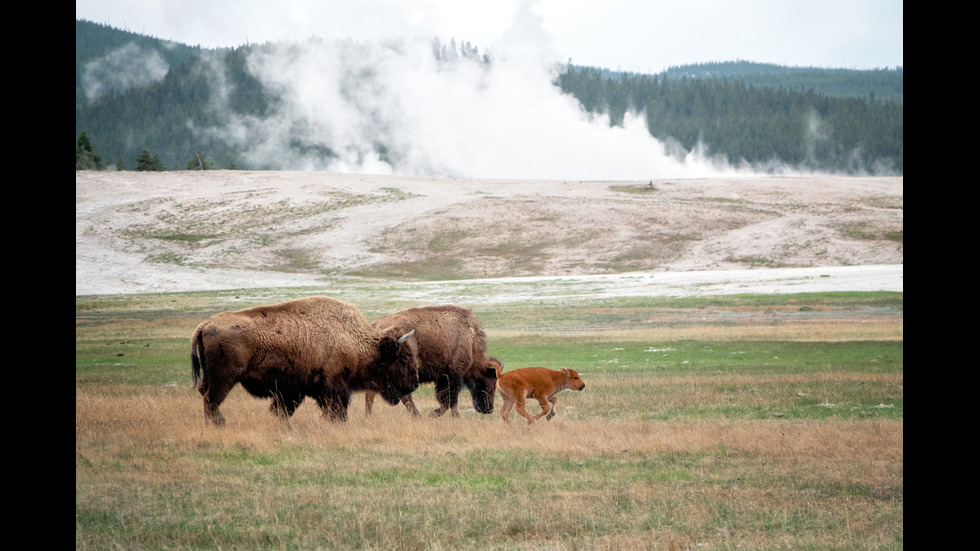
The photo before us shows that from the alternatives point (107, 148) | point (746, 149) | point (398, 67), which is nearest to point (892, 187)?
point (746, 149)

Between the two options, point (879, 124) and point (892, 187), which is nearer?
point (892, 187)

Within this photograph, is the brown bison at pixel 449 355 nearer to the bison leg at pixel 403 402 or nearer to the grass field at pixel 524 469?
the bison leg at pixel 403 402

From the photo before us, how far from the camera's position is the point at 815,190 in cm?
8400

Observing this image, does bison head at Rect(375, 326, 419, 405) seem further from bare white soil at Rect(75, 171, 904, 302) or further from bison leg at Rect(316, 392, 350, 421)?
bare white soil at Rect(75, 171, 904, 302)

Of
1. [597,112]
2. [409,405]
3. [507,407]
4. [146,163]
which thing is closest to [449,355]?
[409,405]

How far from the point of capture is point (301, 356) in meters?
12.3

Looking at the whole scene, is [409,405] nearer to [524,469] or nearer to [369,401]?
[369,401]

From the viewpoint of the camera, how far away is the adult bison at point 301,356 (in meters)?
11.6

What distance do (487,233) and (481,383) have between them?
180 ft

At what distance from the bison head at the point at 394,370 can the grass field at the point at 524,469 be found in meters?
0.42

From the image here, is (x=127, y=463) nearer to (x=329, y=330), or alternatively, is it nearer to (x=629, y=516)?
Result: (x=329, y=330)

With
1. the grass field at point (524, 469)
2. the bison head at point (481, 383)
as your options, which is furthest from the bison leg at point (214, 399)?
the bison head at point (481, 383)

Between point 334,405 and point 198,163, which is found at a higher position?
point 198,163
